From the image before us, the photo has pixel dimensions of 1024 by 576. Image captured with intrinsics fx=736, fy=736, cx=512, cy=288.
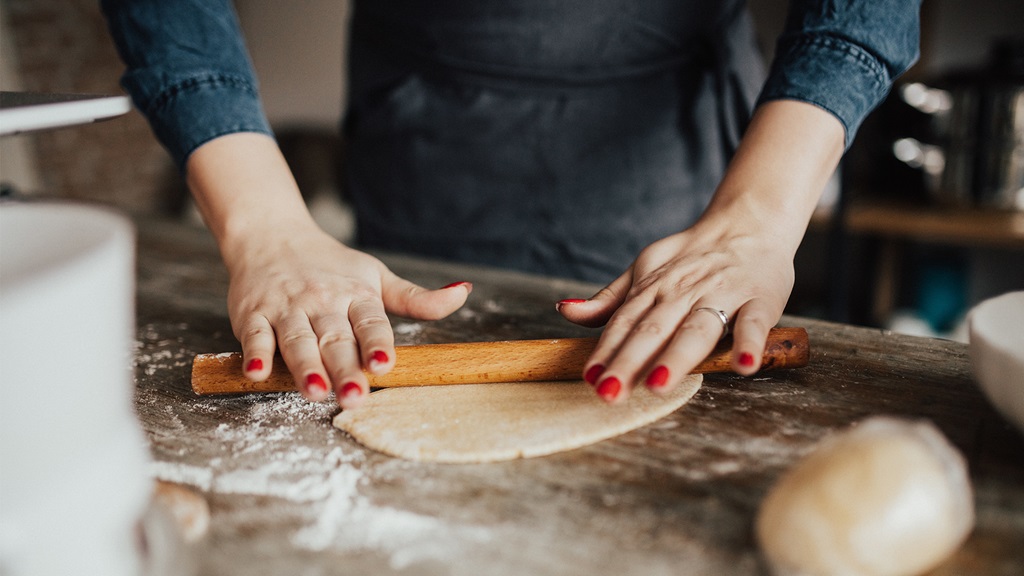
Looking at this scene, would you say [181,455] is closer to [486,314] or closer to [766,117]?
[486,314]

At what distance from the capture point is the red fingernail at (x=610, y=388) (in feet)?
2.02

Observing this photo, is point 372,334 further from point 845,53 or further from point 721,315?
point 845,53

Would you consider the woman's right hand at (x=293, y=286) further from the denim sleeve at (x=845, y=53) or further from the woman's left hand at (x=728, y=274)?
the denim sleeve at (x=845, y=53)

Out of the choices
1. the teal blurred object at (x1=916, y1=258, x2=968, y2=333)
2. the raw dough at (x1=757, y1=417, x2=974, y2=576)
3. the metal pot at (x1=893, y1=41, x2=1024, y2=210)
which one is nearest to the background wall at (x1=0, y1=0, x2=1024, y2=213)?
the metal pot at (x1=893, y1=41, x2=1024, y2=210)

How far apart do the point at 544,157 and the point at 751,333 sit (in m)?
0.62

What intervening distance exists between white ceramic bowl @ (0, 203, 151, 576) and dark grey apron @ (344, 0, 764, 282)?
84 centimetres

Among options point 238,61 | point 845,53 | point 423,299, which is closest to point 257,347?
point 423,299

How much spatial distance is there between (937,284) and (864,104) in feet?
6.37

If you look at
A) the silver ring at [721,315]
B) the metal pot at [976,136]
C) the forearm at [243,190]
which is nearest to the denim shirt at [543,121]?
the forearm at [243,190]

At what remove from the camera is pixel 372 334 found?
71 centimetres

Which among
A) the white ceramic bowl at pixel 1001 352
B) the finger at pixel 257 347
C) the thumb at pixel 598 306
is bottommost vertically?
the finger at pixel 257 347

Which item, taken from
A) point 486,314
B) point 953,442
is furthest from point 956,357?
point 486,314

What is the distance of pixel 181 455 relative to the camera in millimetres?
625

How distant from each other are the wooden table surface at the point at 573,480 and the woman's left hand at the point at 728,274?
0.06m
